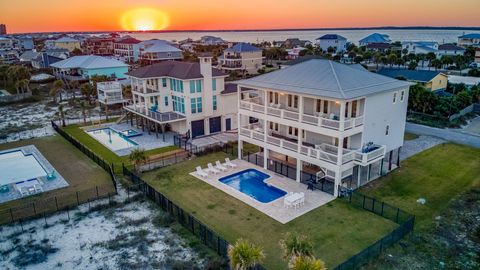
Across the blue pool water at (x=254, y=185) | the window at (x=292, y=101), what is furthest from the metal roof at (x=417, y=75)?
the blue pool water at (x=254, y=185)

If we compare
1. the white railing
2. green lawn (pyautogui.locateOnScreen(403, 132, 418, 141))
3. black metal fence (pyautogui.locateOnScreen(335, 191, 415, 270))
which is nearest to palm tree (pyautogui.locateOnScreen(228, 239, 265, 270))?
black metal fence (pyautogui.locateOnScreen(335, 191, 415, 270))

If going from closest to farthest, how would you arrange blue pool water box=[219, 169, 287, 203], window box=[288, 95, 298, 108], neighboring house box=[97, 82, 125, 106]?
blue pool water box=[219, 169, 287, 203]
window box=[288, 95, 298, 108]
neighboring house box=[97, 82, 125, 106]

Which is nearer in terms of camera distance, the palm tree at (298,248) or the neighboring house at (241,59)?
the palm tree at (298,248)

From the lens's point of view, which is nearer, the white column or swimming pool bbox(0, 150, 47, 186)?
the white column

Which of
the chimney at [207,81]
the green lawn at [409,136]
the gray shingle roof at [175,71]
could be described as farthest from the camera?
the chimney at [207,81]

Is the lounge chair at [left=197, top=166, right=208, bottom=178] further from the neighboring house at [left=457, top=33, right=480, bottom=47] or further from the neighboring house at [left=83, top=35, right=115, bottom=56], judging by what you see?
the neighboring house at [left=457, top=33, right=480, bottom=47]

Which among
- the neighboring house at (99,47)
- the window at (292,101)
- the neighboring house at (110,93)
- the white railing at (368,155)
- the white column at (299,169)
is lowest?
the white column at (299,169)

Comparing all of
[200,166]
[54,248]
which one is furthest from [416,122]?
[54,248]

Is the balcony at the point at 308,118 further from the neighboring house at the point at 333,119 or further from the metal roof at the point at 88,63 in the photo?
the metal roof at the point at 88,63
